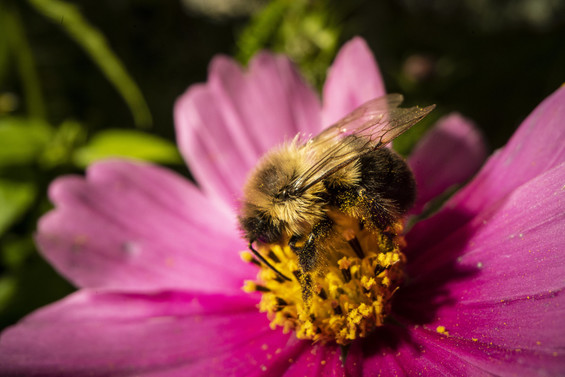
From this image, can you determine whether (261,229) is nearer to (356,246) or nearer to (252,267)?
(356,246)

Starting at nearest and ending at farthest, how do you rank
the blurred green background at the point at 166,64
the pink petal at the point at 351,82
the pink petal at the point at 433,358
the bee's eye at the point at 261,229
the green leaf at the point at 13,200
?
the pink petal at the point at 433,358 < the bee's eye at the point at 261,229 < the pink petal at the point at 351,82 < the green leaf at the point at 13,200 < the blurred green background at the point at 166,64

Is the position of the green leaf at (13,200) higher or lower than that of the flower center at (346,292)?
higher

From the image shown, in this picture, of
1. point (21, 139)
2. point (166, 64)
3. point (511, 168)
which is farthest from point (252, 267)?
point (166, 64)

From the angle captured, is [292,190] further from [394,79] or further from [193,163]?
[394,79]

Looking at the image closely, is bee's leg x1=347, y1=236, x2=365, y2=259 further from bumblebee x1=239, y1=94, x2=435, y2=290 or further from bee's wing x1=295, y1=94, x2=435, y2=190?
bee's wing x1=295, y1=94, x2=435, y2=190

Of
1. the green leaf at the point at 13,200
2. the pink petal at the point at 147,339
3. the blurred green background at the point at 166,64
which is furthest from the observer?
the blurred green background at the point at 166,64

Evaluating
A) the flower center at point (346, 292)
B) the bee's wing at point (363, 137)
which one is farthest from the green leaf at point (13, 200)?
the bee's wing at point (363, 137)

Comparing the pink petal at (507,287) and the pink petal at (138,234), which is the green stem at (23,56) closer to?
the pink petal at (138,234)
